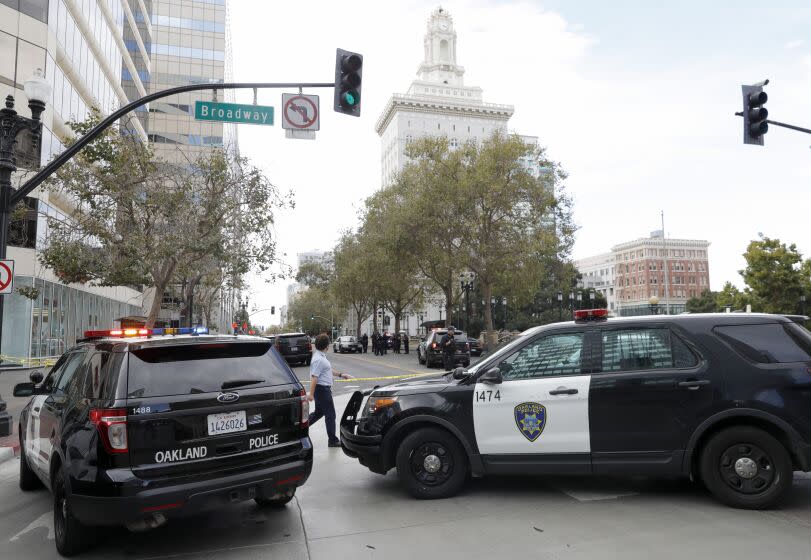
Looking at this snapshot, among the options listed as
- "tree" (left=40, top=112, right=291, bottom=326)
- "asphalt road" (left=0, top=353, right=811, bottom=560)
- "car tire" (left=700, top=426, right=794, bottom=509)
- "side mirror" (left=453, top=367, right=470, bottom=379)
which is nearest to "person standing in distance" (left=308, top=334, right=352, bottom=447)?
"asphalt road" (left=0, top=353, right=811, bottom=560)

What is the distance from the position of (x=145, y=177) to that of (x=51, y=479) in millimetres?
17435

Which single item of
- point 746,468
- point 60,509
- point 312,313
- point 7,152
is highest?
point 312,313

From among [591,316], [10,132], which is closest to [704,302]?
[591,316]

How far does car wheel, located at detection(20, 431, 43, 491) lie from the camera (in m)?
6.51

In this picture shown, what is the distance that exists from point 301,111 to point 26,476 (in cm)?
715

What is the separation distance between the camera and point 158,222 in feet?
70.5

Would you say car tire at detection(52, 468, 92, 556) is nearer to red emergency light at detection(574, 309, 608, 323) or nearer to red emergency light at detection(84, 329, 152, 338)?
red emergency light at detection(84, 329, 152, 338)

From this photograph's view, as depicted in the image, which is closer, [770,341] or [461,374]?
[770,341]

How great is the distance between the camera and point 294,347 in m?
29.4

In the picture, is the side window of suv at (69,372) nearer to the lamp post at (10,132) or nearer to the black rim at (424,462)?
the black rim at (424,462)

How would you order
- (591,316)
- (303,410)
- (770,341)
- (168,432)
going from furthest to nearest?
(591,316) < (770,341) < (303,410) < (168,432)

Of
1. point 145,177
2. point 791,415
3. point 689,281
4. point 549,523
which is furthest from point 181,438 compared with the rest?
point 689,281

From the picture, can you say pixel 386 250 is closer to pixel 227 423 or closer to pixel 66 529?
pixel 227 423

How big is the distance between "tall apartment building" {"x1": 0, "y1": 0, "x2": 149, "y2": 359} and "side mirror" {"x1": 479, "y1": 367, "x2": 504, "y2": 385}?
1993 cm
